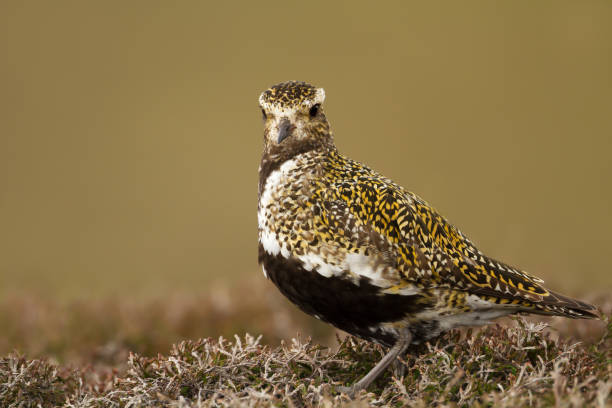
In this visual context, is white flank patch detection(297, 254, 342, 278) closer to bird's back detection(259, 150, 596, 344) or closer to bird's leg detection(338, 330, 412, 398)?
bird's back detection(259, 150, 596, 344)

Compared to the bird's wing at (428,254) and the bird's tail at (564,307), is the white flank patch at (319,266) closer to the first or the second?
the bird's wing at (428,254)

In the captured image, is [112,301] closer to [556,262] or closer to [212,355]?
[212,355]

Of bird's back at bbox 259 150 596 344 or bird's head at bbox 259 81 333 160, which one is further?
bird's head at bbox 259 81 333 160

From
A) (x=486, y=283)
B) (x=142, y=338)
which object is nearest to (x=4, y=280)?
(x=142, y=338)

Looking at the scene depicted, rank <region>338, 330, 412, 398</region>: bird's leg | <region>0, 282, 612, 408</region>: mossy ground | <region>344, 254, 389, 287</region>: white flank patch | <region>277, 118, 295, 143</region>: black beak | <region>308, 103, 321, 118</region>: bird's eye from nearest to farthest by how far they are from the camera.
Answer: <region>0, 282, 612, 408</region>: mossy ground, <region>338, 330, 412, 398</region>: bird's leg, <region>344, 254, 389, 287</region>: white flank patch, <region>277, 118, 295, 143</region>: black beak, <region>308, 103, 321, 118</region>: bird's eye

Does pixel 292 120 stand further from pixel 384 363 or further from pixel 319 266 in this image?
pixel 384 363

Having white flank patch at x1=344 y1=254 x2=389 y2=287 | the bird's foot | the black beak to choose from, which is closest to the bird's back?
white flank patch at x1=344 y1=254 x2=389 y2=287

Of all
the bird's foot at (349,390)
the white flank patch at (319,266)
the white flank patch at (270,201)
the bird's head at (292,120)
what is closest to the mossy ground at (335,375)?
the bird's foot at (349,390)

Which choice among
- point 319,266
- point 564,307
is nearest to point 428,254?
point 319,266
